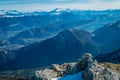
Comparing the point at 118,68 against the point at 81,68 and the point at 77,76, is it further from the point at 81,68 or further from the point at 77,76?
the point at 77,76

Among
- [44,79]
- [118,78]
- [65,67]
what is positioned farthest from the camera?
[65,67]

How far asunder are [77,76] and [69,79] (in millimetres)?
2161

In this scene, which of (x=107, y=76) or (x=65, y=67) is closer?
(x=107, y=76)

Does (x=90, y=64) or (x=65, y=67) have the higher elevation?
(x=90, y=64)

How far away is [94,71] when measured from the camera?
8012cm

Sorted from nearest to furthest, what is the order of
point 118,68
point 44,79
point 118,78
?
point 118,78, point 44,79, point 118,68

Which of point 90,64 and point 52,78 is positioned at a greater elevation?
point 90,64

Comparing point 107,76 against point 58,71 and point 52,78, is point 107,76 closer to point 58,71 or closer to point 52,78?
point 52,78

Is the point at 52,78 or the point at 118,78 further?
the point at 52,78

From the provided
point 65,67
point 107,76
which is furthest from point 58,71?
point 107,76

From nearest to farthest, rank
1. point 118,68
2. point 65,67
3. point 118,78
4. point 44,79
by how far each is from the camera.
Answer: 1. point 118,78
2. point 44,79
3. point 118,68
4. point 65,67

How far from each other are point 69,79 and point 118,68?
2173 centimetres

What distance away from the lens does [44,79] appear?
89188 mm

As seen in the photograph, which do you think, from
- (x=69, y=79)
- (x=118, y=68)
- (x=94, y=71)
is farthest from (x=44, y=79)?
(x=118, y=68)
